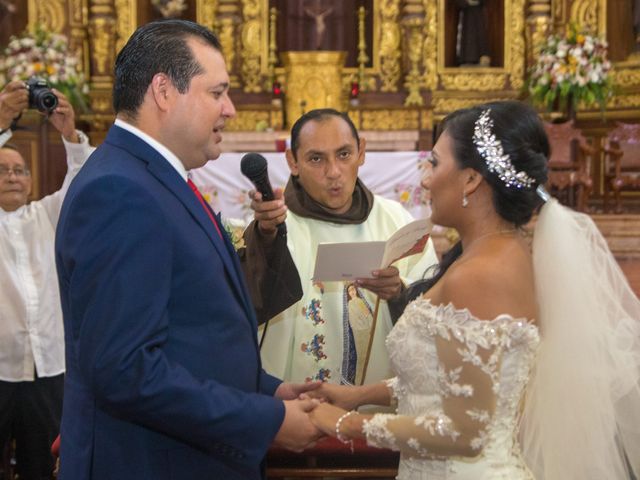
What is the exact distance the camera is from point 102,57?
33.6ft

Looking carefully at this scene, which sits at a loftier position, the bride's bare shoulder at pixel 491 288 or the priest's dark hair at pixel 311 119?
the priest's dark hair at pixel 311 119

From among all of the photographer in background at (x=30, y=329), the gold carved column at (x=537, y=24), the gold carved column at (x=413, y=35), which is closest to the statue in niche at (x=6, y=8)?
the gold carved column at (x=413, y=35)

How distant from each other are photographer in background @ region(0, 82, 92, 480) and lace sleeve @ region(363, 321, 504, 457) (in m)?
2.33

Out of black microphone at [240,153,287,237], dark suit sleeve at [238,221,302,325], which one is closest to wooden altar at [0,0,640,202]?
dark suit sleeve at [238,221,302,325]

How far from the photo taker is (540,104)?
10.1m

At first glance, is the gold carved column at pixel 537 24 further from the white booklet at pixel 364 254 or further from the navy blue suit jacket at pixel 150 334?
the navy blue suit jacket at pixel 150 334

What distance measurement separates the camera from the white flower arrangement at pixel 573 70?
9.51 meters

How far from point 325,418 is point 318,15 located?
8.23m

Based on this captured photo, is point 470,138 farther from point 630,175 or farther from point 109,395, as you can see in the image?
point 630,175

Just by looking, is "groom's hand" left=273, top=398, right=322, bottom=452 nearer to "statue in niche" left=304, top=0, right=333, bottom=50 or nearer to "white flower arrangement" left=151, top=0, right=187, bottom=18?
"statue in niche" left=304, top=0, right=333, bottom=50

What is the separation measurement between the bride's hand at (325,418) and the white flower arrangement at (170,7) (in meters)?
8.65

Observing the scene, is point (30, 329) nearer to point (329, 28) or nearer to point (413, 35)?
point (413, 35)

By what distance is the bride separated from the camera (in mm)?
2146

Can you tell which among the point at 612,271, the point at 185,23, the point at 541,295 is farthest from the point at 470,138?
the point at 185,23
